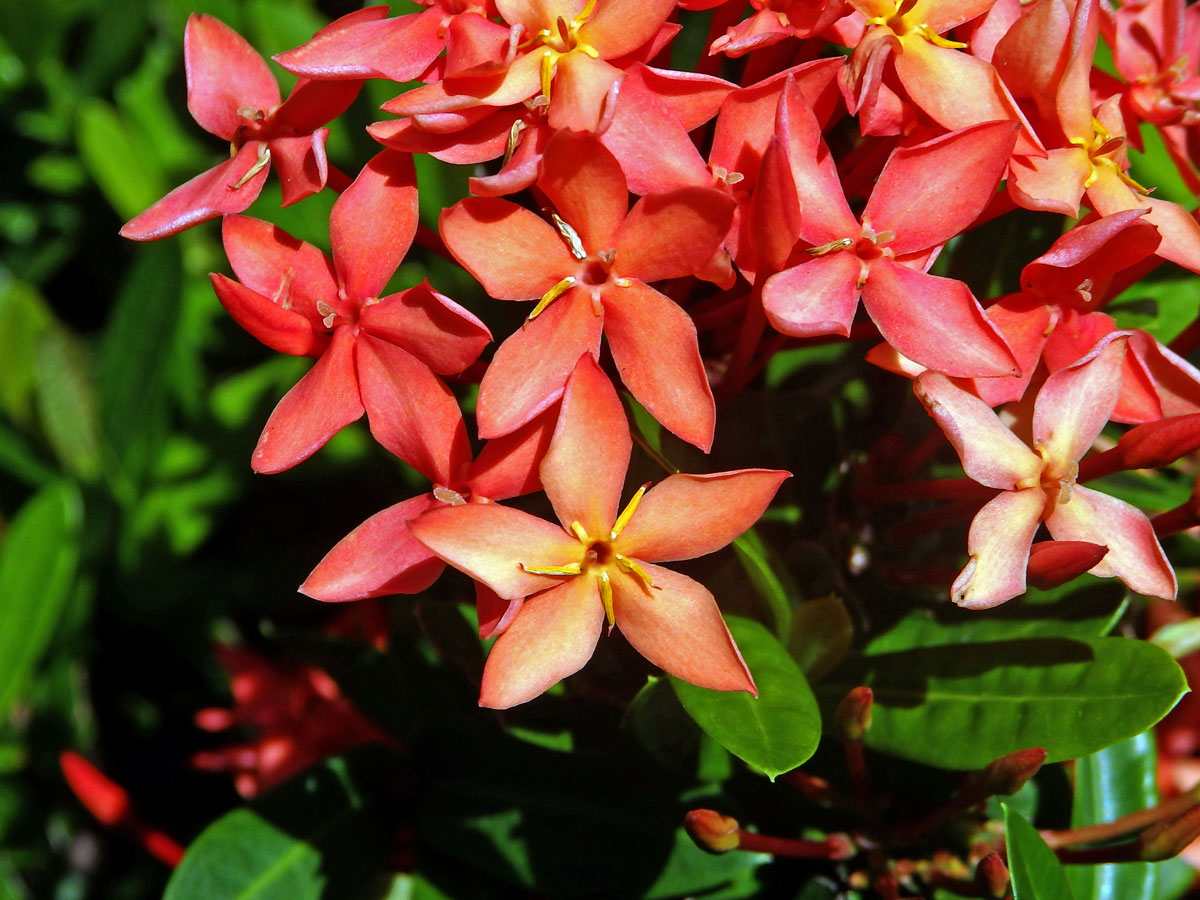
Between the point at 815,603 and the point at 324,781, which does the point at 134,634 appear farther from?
the point at 815,603

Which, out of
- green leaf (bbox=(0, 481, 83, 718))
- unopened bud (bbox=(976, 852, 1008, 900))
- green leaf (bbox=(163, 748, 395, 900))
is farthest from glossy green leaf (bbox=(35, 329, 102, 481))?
unopened bud (bbox=(976, 852, 1008, 900))

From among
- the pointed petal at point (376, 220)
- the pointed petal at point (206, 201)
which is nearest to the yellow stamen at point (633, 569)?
the pointed petal at point (376, 220)

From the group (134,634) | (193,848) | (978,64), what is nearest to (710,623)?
(978,64)

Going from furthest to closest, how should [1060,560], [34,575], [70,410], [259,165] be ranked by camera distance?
[70,410]
[34,575]
[259,165]
[1060,560]

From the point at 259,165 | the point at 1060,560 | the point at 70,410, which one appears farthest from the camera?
the point at 70,410

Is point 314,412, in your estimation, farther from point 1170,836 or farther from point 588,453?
point 1170,836

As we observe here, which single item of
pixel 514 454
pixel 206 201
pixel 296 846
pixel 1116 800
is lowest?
pixel 1116 800

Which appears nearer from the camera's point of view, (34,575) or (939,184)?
(939,184)

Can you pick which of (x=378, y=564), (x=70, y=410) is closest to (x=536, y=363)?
(x=378, y=564)
